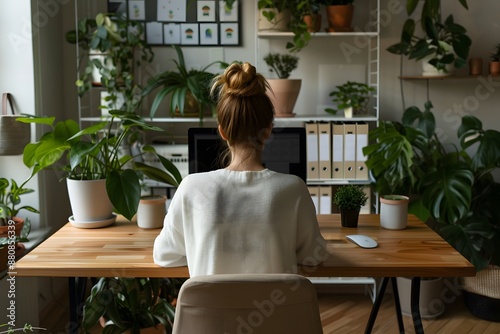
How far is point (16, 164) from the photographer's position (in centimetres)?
316

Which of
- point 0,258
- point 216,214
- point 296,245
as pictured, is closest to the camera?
point 216,214

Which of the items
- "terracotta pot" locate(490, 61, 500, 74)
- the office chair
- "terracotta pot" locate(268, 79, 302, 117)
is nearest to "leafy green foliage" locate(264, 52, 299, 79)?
"terracotta pot" locate(268, 79, 302, 117)

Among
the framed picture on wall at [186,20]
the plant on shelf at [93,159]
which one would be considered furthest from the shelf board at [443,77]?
the plant on shelf at [93,159]

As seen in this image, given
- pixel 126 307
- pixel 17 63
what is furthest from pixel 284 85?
pixel 126 307

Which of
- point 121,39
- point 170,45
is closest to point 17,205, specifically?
point 121,39

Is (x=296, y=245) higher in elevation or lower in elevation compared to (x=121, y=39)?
lower

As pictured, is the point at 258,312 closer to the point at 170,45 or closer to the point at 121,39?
the point at 121,39

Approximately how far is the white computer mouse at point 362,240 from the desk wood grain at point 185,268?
22 mm

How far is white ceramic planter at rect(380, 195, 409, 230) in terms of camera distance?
2373mm

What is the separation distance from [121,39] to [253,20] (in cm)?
83

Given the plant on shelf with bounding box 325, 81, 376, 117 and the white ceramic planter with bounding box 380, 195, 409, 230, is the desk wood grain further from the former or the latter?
the plant on shelf with bounding box 325, 81, 376, 117

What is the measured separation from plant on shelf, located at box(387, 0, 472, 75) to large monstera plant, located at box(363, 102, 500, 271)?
0.88 feet

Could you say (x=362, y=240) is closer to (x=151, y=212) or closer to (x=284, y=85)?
(x=151, y=212)

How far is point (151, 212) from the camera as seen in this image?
2412 millimetres
